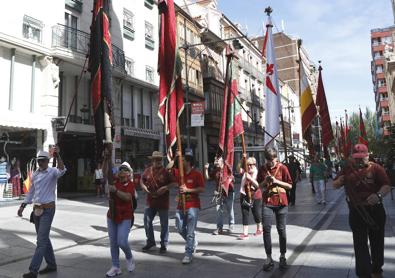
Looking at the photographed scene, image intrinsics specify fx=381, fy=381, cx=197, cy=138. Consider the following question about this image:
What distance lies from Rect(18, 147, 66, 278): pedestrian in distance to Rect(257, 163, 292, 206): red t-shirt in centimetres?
319

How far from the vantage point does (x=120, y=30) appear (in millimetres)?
23141

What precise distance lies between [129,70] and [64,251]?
17362 mm

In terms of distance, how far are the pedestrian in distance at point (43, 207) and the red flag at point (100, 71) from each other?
0.74 m

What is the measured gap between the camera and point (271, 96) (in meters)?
10.3

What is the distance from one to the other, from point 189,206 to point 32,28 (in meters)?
14.4

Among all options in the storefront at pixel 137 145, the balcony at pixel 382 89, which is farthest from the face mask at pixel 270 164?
the balcony at pixel 382 89

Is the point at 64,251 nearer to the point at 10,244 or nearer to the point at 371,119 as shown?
the point at 10,244

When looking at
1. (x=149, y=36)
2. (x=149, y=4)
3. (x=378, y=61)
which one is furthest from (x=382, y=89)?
(x=149, y=36)

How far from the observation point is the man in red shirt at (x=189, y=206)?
6.38 metres

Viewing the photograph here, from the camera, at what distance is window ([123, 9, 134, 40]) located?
78.0ft

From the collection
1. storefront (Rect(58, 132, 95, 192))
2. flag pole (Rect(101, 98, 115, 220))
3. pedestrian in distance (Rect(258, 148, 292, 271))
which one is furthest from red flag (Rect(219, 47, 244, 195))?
storefront (Rect(58, 132, 95, 192))

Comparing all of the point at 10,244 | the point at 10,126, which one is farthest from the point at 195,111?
the point at 10,244

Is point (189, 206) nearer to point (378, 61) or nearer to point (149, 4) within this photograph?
point (149, 4)

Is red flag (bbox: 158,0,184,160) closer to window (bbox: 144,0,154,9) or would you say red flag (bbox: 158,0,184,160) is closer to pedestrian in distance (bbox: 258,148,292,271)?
pedestrian in distance (bbox: 258,148,292,271)
